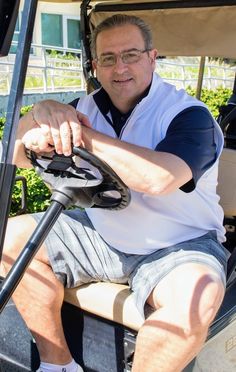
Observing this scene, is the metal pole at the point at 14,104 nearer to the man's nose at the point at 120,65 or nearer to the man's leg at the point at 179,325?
the man's leg at the point at 179,325

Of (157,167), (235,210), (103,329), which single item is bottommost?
(103,329)

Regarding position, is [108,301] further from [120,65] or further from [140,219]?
[120,65]

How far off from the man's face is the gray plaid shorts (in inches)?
21.9

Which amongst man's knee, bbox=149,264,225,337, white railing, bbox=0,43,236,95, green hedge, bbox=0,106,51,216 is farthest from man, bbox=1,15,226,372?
white railing, bbox=0,43,236,95

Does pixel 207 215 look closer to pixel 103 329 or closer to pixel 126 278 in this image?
pixel 126 278

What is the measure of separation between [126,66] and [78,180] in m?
0.65

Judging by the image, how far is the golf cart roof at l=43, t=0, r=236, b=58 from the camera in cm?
302

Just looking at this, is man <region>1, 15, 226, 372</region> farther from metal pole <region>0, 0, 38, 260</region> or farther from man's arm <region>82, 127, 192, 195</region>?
metal pole <region>0, 0, 38, 260</region>

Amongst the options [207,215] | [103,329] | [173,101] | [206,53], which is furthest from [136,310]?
[206,53]

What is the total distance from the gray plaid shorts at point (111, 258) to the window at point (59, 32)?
1568 cm

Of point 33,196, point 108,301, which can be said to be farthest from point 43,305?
point 33,196

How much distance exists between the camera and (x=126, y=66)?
7.34 feet

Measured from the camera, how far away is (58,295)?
2.12 meters

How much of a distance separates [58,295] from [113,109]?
2.56 ft
